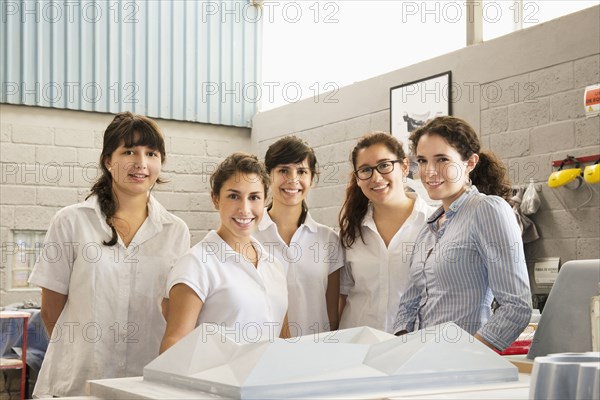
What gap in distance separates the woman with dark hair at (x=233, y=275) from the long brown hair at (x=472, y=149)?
1.57 ft

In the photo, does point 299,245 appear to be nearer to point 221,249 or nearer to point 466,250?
point 221,249

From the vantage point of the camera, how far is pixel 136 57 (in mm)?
5703

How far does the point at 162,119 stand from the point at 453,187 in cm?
420

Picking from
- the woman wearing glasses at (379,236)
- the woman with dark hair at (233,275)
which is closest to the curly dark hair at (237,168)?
the woman with dark hair at (233,275)

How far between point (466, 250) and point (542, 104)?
2198 millimetres

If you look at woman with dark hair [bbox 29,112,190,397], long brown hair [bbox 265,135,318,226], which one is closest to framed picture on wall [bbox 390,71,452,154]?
long brown hair [bbox 265,135,318,226]

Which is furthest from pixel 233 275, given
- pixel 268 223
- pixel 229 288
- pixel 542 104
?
pixel 542 104

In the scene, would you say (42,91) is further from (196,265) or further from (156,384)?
(156,384)

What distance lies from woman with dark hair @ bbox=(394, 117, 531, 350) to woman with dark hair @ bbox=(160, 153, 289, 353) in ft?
1.16

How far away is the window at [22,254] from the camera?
17.2 ft

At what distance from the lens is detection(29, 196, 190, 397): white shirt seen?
2.08 m

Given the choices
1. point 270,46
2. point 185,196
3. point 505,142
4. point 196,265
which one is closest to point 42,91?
point 185,196

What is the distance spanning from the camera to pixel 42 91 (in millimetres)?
5355

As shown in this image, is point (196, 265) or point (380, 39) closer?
point (196, 265)
